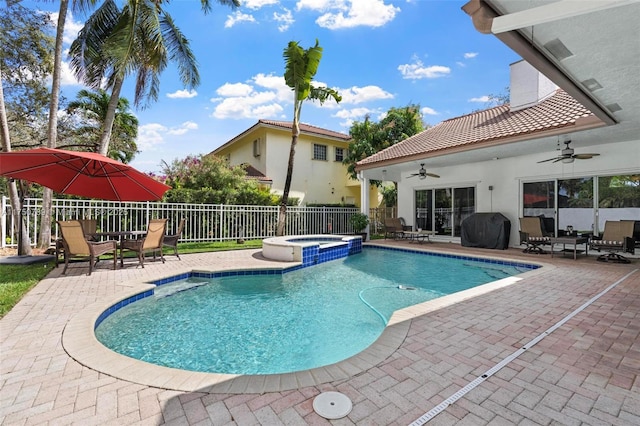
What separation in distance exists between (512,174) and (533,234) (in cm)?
269

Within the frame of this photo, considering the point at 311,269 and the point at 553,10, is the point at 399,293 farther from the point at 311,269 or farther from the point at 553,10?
the point at 553,10

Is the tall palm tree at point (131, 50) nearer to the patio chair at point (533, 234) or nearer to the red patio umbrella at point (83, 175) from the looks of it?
the red patio umbrella at point (83, 175)

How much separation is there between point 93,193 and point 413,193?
12670 millimetres

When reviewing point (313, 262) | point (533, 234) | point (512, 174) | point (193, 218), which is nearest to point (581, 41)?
point (313, 262)

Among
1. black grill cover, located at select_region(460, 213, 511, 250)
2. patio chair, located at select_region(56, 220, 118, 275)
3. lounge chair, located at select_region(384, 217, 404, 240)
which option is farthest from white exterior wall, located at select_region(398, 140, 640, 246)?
patio chair, located at select_region(56, 220, 118, 275)

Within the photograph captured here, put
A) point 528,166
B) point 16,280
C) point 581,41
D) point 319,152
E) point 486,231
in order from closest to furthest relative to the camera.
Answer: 1. point 581,41
2. point 16,280
3. point 528,166
4. point 486,231
5. point 319,152

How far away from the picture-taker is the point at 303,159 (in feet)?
62.2

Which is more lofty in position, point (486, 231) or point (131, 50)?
point (131, 50)

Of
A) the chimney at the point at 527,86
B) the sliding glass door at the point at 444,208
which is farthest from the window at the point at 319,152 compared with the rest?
the chimney at the point at 527,86

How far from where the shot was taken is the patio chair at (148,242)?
724 centimetres

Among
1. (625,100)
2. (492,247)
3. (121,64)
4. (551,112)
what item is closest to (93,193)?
(121,64)

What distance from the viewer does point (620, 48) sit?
3814mm

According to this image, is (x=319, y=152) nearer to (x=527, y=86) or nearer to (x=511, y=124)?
(x=527, y=86)

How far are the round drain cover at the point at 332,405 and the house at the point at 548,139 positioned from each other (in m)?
3.54
